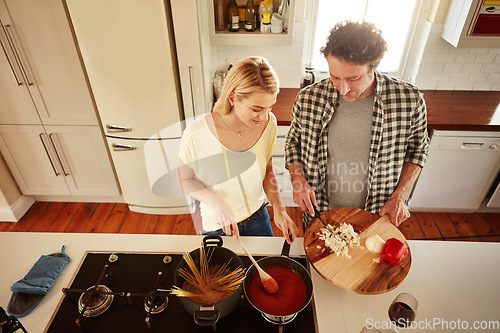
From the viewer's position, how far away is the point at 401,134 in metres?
1.49

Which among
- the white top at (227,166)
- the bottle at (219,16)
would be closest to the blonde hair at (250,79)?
the white top at (227,166)

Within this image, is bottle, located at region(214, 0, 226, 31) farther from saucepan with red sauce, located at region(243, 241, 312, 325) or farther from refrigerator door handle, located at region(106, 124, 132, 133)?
saucepan with red sauce, located at region(243, 241, 312, 325)

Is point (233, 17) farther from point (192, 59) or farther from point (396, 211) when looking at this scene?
point (396, 211)

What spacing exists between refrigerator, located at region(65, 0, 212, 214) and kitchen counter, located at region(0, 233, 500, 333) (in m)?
1.16

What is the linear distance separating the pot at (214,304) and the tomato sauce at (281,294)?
6 centimetres

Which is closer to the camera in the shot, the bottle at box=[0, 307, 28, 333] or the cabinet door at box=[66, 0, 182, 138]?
the bottle at box=[0, 307, 28, 333]

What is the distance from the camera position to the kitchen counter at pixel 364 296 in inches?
42.6

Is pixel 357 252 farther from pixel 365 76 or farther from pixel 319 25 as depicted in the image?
pixel 319 25

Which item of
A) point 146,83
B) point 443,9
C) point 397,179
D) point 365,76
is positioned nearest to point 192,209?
point 146,83

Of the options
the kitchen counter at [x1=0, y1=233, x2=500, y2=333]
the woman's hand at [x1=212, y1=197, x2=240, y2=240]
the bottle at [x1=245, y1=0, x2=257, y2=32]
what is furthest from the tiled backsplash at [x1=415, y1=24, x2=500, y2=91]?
the woman's hand at [x1=212, y1=197, x2=240, y2=240]

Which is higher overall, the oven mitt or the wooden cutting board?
the wooden cutting board

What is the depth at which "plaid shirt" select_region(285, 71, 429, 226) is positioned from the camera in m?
1.44

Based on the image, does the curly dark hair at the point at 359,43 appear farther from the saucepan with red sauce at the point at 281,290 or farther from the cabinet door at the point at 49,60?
the cabinet door at the point at 49,60

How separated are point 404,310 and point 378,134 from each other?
74 cm
